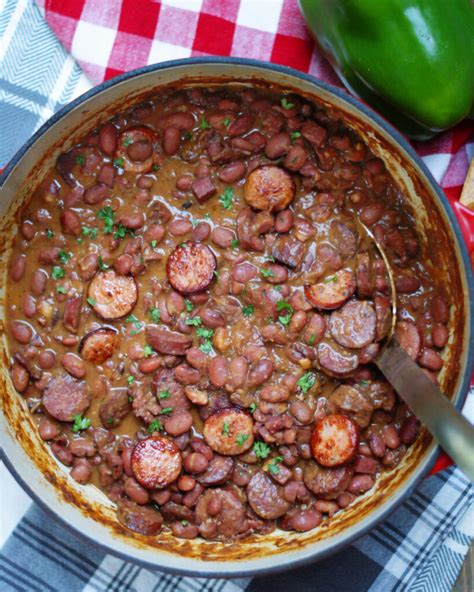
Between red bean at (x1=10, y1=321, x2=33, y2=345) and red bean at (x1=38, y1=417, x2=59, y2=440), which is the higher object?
red bean at (x1=10, y1=321, x2=33, y2=345)

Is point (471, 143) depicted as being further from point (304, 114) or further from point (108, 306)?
point (108, 306)

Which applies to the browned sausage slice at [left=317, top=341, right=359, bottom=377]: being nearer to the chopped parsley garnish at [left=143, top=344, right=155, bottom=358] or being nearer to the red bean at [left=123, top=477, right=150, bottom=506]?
the chopped parsley garnish at [left=143, top=344, right=155, bottom=358]

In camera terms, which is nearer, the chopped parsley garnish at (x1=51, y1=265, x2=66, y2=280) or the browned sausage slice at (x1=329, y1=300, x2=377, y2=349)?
the browned sausage slice at (x1=329, y1=300, x2=377, y2=349)

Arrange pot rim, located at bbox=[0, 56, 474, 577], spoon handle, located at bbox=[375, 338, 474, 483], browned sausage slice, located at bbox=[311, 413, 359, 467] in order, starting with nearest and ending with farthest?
spoon handle, located at bbox=[375, 338, 474, 483], pot rim, located at bbox=[0, 56, 474, 577], browned sausage slice, located at bbox=[311, 413, 359, 467]

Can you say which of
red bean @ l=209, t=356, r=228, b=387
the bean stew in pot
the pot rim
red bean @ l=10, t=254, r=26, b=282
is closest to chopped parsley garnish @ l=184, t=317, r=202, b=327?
the bean stew in pot

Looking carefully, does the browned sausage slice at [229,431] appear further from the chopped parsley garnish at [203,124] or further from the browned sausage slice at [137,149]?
the chopped parsley garnish at [203,124]

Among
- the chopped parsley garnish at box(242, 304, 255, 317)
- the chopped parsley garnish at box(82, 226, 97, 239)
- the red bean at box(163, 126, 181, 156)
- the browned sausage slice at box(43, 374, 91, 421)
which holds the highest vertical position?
the red bean at box(163, 126, 181, 156)

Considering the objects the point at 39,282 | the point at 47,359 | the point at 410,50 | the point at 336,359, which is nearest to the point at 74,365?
the point at 47,359
